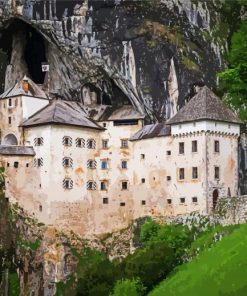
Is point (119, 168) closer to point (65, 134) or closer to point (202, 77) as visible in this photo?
point (65, 134)

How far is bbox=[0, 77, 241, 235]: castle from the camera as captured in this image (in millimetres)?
88062

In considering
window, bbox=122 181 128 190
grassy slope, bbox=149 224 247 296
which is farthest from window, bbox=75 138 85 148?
grassy slope, bbox=149 224 247 296

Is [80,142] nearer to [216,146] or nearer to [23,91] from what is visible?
[23,91]

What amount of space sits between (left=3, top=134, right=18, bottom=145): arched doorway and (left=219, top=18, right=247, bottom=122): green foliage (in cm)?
2390

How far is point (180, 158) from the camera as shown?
292 ft

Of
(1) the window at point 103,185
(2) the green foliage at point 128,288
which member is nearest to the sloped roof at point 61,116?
(1) the window at point 103,185

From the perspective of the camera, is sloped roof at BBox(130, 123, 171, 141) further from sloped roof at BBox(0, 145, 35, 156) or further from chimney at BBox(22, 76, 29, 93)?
chimney at BBox(22, 76, 29, 93)

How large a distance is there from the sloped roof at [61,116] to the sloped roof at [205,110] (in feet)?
33.2

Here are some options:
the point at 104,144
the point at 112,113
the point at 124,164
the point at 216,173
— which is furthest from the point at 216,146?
the point at 112,113

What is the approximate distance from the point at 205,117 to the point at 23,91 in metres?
21.1

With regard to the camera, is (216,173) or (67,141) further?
(67,141)

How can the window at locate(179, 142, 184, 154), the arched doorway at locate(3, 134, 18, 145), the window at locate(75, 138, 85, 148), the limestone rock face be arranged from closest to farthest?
the window at locate(179, 142, 184, 154)
the window at locate(75, 138, 85, 148)
the arched doorway at locate(3, 134, 18, 145)
the limestone rock face

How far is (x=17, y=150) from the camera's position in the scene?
91438mm

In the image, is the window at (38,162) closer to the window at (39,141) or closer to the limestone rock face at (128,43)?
the window at (39,141)
